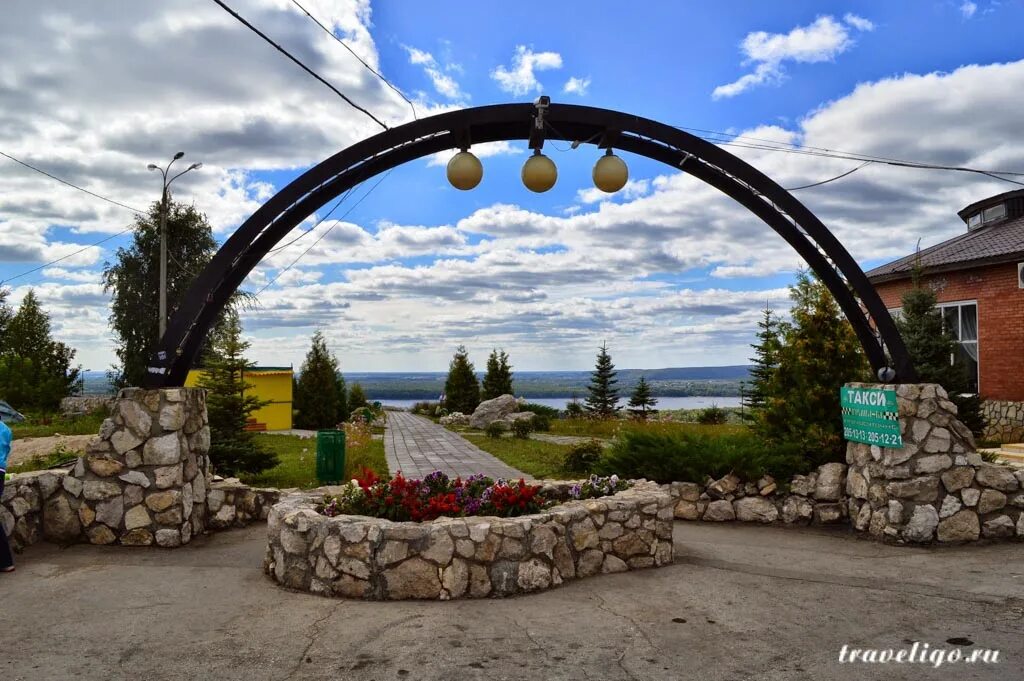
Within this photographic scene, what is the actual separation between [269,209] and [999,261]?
633 inches

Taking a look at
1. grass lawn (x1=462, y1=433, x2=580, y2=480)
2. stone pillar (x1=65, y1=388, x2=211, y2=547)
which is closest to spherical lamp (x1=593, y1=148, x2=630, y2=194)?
stone pillar (x1=65, y1=388, x2=211, y2=547)

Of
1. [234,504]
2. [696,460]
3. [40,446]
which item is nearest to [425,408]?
[40,446]

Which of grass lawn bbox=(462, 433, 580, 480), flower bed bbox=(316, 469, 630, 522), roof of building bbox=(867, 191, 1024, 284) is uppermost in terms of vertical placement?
roof of building bbox=(867, 191, 1024, 284)

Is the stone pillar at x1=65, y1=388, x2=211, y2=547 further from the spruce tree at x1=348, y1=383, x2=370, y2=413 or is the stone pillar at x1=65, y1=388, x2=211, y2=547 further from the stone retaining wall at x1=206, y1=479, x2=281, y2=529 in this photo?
the spruce tree at x1=348, y1=383, x2=370, y2=413

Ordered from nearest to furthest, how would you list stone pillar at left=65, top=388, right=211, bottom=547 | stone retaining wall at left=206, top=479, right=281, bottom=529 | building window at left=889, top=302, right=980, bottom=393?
stone pillar at left=65, top=388, right=211, bottom=547
stone retaining wall at left=206, top=479, right=281, bottom=529
building window at left=889, top=302, right=980, bottom=393

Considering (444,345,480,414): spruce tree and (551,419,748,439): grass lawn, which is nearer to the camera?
(551,419,748,439): grass lawn

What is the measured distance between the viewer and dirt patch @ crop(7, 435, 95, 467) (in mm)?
13996

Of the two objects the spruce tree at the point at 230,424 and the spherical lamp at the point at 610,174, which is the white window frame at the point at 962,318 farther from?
the spruce tree at the point at 230,424

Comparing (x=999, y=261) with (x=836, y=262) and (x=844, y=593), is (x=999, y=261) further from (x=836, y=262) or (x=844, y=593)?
(x=844, y=593)

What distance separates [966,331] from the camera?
17.0 metres

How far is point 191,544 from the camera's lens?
762 centimetres

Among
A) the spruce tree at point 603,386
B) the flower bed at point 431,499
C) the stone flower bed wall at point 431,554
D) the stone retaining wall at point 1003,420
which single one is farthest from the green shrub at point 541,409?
the stone flower bed wall at point 431,554

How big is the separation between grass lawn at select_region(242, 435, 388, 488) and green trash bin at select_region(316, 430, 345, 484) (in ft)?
0.79

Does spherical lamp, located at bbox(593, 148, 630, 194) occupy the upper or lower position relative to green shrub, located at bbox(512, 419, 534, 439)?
upper
